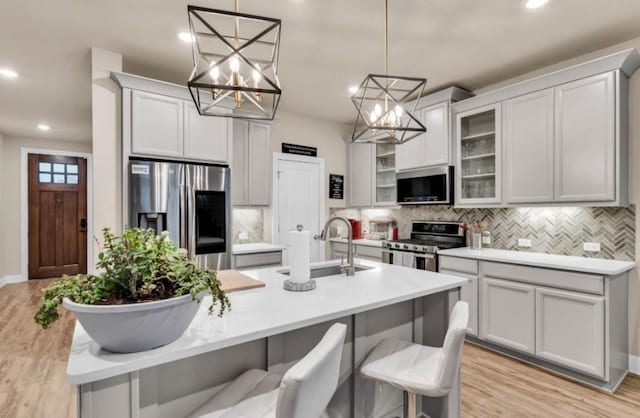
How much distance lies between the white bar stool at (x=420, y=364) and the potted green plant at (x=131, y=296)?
0.89 meters

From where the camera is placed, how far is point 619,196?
255cm

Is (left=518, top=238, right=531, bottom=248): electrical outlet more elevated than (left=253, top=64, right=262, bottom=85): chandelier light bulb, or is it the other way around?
(left=253, top=64, right=262, bottom=85): chandelier light bulb

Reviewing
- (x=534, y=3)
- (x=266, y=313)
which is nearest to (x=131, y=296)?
(x=266, y=313)

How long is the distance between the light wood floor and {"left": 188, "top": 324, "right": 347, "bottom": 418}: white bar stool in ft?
5.23

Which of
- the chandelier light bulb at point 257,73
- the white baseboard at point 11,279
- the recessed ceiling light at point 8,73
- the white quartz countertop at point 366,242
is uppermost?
the recessed ceiling light at point 8,73

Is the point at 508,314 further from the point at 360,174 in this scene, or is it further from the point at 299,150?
the point at 299,150

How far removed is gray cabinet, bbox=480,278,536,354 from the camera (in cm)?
276

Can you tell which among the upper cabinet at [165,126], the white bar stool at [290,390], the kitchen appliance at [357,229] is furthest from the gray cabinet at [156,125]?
the kitchen appliance at [357,229]

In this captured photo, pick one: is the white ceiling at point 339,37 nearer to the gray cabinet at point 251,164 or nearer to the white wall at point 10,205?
the gray cabinet at point 251,164

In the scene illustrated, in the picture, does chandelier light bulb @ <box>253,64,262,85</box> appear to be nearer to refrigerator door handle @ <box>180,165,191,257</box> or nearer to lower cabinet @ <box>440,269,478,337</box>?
refrigerator door handle @ <box>180,165,191,257</box>

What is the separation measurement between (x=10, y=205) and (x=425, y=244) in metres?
7.21

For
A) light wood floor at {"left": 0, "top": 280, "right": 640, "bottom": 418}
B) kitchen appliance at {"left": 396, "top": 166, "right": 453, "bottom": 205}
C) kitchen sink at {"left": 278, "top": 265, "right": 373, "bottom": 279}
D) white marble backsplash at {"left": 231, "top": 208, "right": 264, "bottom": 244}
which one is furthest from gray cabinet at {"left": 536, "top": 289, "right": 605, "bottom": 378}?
white marble backsplash at {"left": 231, "top": 208, "right": 264, "bottom": 244}

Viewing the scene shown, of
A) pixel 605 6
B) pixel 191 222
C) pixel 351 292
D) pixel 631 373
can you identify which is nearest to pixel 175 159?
pixel 191 222

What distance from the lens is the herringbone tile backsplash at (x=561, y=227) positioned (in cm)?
276
